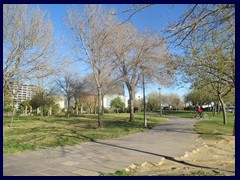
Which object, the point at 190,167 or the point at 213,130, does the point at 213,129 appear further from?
the point at 190,167

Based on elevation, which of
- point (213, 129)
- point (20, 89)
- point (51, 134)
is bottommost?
point (213, 129)

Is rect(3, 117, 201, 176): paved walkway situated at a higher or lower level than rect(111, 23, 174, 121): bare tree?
lower

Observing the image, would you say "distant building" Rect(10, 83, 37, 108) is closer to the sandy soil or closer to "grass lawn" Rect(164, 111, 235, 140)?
the sandy soil

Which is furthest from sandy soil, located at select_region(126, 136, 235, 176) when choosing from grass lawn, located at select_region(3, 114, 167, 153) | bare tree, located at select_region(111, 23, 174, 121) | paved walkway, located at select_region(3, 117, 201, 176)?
bare tree, located at select_region(111, 23, 174, 121)

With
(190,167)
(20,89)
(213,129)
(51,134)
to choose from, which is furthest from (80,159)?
(20,89)

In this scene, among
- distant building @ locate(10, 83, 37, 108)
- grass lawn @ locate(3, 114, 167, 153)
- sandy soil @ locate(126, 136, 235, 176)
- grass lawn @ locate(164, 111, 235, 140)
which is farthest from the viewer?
distant building @ locate(10, 83, 37, 108)

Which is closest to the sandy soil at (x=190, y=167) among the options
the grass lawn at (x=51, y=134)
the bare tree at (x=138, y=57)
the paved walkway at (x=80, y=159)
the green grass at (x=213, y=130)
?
the paved walkway at (x=80, y=159)

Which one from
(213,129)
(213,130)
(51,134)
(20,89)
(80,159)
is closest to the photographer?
(80,159)

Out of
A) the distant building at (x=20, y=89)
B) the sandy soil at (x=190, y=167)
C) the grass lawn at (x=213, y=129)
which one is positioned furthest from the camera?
the distant building at (x=20, y=89)

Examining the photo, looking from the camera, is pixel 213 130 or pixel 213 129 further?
pixel 213 129

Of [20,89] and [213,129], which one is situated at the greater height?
[20,89]

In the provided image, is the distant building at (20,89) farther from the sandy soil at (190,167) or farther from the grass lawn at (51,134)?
the sandy soil at (190,167)
